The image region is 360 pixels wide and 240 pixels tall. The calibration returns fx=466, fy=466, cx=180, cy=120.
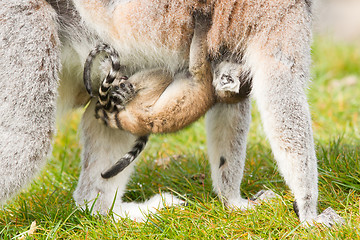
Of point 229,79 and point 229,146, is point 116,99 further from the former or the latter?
point 229,146

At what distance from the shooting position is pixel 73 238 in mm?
3572

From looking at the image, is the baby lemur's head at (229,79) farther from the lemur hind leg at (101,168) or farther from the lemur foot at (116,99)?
the lemur hind leg at (101,168)

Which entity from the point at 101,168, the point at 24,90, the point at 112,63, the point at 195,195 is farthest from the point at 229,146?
the point at 24,90

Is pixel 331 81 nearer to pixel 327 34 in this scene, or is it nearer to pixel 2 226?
pixel 327 34

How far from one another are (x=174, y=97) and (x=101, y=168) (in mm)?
1070

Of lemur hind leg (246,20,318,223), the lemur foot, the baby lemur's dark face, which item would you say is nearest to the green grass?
lemur hind leg (246,20,318,223)

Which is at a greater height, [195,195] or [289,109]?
[289,109]

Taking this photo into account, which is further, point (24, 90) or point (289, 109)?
point (289, 109)

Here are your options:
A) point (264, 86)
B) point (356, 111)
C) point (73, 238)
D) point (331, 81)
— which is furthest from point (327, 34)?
point (73, 238)

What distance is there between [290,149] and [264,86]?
49 centimetres

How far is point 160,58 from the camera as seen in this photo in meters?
3.71

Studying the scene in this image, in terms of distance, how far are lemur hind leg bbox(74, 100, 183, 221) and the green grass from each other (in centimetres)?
19

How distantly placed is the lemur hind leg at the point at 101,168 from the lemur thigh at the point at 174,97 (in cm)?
51

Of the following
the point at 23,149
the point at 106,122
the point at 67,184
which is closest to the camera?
the point at 23,149
